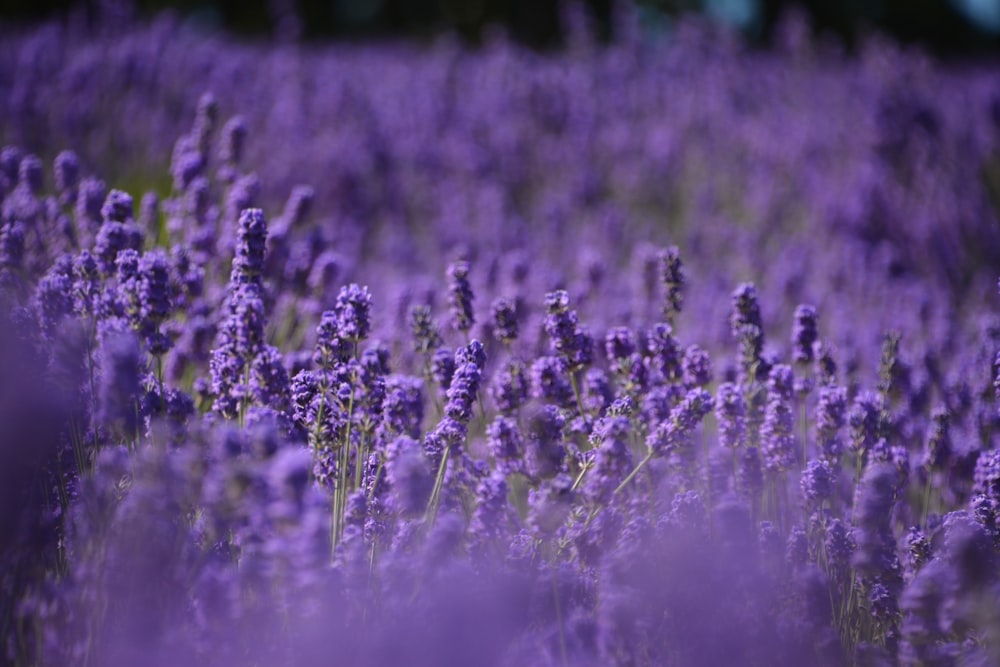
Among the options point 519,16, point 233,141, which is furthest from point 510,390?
point 519,16

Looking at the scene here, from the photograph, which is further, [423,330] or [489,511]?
[423,330]

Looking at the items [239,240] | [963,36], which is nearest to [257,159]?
[239,240]

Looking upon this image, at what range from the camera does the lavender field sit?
1.46 metres

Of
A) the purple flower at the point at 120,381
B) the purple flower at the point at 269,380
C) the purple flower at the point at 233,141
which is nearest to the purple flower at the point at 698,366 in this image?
the purple flower at the point at 269,380

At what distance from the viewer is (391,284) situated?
4.09 metres

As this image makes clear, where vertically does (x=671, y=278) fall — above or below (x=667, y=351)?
above

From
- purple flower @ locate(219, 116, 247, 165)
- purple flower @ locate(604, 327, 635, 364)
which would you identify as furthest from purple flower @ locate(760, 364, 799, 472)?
purple flower @ locate(219, 116, 247, 165)

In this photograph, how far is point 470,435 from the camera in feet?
10.6

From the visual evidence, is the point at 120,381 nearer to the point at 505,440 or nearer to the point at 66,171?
the point at 505,440

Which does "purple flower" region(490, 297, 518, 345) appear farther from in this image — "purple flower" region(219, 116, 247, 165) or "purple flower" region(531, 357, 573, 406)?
"purple flower" region(219, 116, 247, 165)

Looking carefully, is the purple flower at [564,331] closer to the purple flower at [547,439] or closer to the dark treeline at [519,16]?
the purple flower at [547,439]

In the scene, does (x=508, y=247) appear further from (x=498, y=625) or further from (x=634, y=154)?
(x=498, y=625)

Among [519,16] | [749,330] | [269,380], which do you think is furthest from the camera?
[519,16]

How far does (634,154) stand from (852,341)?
11.0ft
